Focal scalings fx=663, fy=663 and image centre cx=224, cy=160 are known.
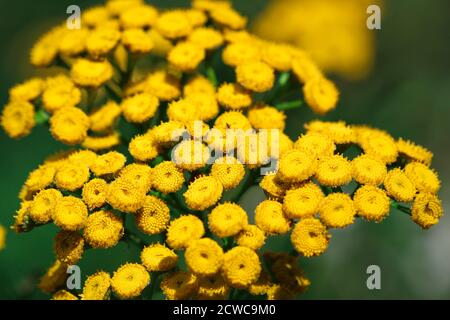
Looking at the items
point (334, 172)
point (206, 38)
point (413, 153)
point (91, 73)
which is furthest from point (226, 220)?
point (206, 38)

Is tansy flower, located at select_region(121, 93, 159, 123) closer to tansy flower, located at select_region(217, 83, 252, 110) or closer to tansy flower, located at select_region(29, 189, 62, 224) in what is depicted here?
tansy flower, located at select_region(217, 83, 252, 110)

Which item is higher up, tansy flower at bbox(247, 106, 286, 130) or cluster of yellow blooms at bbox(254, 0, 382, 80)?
cluster of yellow blooms at bbox(254, 0, 382, 80)

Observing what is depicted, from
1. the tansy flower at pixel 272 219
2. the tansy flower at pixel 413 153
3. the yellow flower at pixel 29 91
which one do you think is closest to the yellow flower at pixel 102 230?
the tansy flower at pixel 272 219

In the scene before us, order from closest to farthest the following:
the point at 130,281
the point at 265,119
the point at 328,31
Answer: the point at 130,281 < the point at 265,119 < the point at 328,31

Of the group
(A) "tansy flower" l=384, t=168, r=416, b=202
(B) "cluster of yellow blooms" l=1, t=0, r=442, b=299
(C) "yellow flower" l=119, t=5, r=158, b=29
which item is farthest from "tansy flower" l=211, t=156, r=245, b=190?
(C) "yellow flower" l=119, t=5, r=158, b=29

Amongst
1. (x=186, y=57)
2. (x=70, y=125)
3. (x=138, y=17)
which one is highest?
(x=138, y=17)

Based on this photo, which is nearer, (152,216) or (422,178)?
(152,216)

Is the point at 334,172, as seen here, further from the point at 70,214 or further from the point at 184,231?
the point at 70,214
